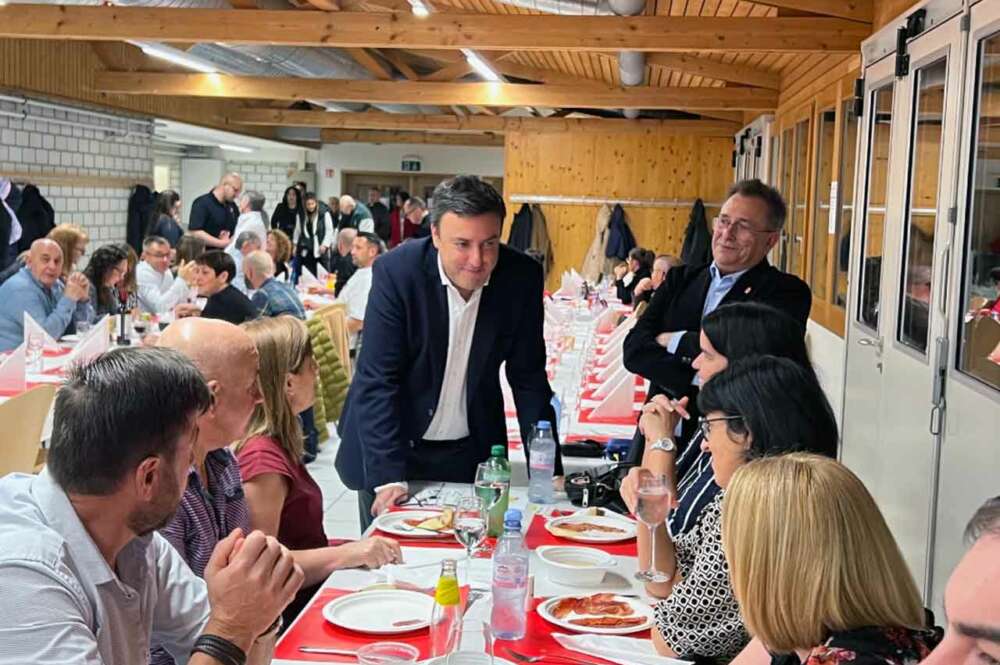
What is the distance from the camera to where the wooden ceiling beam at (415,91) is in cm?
1218

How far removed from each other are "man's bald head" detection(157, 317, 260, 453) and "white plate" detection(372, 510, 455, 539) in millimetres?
626

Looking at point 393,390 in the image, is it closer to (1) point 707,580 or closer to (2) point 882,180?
(1) point 707,580

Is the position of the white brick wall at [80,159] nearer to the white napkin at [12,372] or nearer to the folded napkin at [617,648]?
the white napkin at [12,372]

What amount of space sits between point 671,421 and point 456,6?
887cm

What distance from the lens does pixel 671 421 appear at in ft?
9.68

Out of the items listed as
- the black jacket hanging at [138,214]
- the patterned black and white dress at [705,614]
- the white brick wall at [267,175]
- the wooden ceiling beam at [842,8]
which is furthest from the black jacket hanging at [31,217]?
the white brick wall at [267,175]

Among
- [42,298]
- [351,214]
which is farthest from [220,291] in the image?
[351,214]

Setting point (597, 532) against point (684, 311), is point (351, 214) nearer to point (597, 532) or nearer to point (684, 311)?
point (684, 311)

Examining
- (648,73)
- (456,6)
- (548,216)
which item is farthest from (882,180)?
(548,216)

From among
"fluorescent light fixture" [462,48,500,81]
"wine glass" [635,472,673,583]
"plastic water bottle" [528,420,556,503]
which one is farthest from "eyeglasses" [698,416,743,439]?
"fluorescent light fixture" [462,48,500,81]

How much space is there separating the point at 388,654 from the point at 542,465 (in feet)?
4.19

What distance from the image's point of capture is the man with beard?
4.98 ft

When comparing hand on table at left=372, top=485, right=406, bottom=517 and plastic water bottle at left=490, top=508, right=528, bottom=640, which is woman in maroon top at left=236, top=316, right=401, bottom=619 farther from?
plastic water bottle at left=490, top=508, right=528, bottom=640

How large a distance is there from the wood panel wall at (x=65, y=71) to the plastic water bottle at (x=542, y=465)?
9373mm
